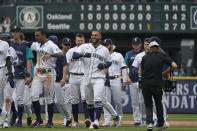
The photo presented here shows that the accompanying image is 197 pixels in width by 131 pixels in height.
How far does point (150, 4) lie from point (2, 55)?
47.7 feet

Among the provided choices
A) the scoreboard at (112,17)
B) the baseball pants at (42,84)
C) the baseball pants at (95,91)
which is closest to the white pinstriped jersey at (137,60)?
the baseball pants at (95,91)

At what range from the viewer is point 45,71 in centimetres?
1531

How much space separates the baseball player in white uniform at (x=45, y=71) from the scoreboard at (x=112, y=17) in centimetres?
1326

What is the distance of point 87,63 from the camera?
1499cm

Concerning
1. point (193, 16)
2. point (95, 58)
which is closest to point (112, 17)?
point (193, 16)

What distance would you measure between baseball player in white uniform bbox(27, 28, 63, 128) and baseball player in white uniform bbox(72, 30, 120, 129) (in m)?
0.71

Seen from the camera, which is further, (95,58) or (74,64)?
(74,64)

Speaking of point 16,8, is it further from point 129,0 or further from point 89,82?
point 89,82

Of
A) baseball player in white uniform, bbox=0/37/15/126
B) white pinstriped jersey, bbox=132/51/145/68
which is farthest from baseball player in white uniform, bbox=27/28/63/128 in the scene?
white pinstriped jersey, bbox=132/51/145/68

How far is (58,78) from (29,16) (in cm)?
1270

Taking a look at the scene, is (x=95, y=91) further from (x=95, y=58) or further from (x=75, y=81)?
(x=75, y=81)

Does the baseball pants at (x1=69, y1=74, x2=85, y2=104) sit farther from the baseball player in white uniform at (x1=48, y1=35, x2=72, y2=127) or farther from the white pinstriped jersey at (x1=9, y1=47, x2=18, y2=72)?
the white pinstriped jersey at (x1=9, y1=47, x2=18, y2=72)

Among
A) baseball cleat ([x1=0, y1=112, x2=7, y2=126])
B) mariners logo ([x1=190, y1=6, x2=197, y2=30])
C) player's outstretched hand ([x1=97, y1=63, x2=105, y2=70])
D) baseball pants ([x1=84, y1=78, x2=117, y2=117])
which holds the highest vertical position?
mariners logo ([x1=190, y1=6, x2=197, y2=30])

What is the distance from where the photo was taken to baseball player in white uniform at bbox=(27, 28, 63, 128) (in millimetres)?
15258
